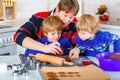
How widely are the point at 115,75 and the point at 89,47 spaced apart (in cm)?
62

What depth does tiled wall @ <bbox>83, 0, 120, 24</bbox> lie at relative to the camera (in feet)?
11.5

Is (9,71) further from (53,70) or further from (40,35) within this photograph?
(40,35)

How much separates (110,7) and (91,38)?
173cm

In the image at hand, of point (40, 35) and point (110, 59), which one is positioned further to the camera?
point (40, 35)

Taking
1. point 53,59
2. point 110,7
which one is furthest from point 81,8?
point 53,59

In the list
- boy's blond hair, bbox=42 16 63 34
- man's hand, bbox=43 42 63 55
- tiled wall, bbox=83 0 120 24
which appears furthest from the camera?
tiled wall, bbox=83 0 120 24

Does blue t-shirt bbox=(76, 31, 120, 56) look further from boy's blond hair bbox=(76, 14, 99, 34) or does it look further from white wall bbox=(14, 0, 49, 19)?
white wall bbox=(14, 0, 49, 19)

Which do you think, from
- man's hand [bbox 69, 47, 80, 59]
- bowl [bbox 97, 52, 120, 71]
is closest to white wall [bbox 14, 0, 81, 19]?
man's hand [bbox 69, 47, 80, 59]

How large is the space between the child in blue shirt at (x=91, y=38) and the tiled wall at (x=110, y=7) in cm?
144

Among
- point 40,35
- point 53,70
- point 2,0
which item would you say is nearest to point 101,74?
point 53,70

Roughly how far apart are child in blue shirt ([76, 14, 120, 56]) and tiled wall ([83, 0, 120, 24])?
4.74ft

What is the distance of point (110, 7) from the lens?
3.58 metres

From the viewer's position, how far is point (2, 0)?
3.34 meters

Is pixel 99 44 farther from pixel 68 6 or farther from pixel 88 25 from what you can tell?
pixel 68 6
